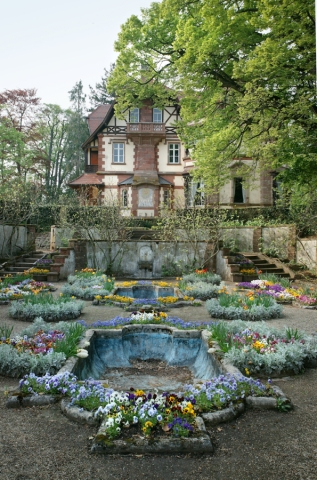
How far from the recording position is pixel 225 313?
9.37 m

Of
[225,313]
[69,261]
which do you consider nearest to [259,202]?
[69,261]

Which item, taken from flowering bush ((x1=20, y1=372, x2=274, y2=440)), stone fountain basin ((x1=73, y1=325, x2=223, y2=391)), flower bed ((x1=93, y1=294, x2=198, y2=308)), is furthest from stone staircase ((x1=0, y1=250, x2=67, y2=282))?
flowering bush ((x1=20, y1=372, x2=274, y2=440))

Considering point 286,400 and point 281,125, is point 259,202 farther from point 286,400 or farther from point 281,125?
point 286,400

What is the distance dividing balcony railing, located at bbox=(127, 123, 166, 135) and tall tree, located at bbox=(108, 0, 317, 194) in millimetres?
12203

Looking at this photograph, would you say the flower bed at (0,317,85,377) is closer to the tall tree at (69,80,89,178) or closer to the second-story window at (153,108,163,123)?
the second-story window at (153,108,163,123)

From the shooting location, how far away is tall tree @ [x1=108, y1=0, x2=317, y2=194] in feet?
41.5

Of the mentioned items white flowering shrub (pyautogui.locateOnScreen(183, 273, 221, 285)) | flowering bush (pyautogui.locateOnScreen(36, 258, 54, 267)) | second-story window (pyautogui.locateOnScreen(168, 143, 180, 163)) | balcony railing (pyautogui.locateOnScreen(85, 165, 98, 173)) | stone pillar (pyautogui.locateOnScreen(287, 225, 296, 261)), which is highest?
second-story window (pyautogui.locateOnScreen(168, 143, 180, 163))

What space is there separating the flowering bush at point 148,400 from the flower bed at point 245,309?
4428 millimetres

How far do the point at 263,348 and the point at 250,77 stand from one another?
37.7 feet

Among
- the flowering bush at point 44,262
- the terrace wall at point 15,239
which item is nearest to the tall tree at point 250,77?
the flowering bush at point 44,262

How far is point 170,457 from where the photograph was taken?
138 inches

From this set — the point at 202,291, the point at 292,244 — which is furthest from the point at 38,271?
the point at 292,244

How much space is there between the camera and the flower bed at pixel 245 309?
9.27 meters

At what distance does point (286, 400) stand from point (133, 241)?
1378 centimetres
